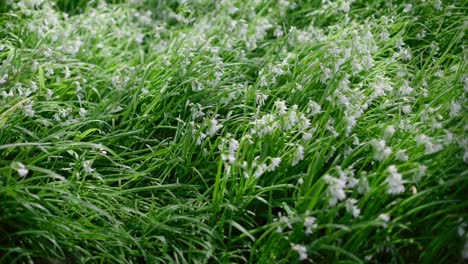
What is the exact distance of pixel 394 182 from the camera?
296cm

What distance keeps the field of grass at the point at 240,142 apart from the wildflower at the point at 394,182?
0.03ft

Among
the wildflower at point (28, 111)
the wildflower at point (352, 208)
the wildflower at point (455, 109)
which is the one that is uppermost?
the wildflower at point (455, 109)

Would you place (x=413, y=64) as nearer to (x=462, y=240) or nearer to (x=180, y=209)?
(x=462, y=240)

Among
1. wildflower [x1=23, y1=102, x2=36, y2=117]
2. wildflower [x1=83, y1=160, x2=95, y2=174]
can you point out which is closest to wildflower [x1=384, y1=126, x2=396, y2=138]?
wildflower [x1=83, y1=160, x2=95, y2=174]

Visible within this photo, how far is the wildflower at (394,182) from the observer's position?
9.68ft

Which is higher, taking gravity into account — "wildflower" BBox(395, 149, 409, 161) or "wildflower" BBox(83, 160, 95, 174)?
"wildflower" BBox(395, 149, 409, 161)

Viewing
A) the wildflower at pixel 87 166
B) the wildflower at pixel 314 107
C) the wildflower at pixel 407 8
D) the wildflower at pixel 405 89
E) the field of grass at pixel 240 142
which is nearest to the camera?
the field of grass at pixel 240 142

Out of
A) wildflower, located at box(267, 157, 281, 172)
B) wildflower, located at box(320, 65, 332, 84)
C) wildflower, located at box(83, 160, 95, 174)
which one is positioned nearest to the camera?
wildflower, located at box(267, 157, 281, 172)

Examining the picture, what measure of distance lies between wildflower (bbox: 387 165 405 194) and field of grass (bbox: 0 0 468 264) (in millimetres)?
10

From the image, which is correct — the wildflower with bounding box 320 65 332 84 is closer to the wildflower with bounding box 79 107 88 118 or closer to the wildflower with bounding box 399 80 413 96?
the wildflower with bounding box 399 80 413 96

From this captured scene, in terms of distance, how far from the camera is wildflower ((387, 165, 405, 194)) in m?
2.95

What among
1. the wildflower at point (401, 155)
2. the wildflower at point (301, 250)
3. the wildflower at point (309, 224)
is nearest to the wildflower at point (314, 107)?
the wildflower at point (401, 155)

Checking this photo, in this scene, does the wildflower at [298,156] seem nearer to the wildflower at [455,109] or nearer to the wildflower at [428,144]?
the wildflower at [428,144]

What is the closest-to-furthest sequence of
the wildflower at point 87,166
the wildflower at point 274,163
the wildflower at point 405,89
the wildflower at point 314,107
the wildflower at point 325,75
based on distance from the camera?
the wildflower at point 274,163, the wildflower at point 87,166, the wildflower at point 314,107, the wildflower at point 405,89, the wildflower at point 325,75
